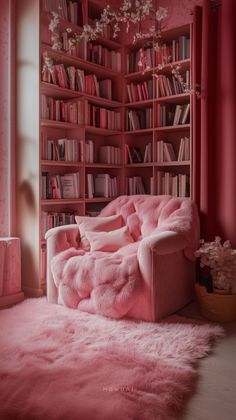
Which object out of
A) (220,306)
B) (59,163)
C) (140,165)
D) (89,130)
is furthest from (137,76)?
(220,306)

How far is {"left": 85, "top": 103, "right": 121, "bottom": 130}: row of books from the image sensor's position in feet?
12.8

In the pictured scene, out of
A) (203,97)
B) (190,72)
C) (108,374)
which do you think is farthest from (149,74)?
(108,374)

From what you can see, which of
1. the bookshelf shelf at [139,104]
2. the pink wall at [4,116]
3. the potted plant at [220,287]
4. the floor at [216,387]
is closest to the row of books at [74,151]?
the pink wall at [4,116]

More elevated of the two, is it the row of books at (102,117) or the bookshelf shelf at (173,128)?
the row of books at (102,117)

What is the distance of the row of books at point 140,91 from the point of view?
407cm

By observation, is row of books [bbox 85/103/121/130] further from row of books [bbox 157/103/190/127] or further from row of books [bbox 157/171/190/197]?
row of books [bbox 157/171/190/197]

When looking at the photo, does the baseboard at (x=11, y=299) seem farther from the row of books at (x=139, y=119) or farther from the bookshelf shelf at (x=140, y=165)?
the row of books at (x=139, y=119)

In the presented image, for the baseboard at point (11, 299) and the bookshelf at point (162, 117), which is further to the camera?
the bookshelf at point (162, 117)

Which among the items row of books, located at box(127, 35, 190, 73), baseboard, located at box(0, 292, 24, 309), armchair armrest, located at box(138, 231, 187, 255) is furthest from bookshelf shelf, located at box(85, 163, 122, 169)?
baseboard, located at box(0, 292, 24, 309)

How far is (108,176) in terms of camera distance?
406 cm

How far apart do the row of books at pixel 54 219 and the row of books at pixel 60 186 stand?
0.16 meters

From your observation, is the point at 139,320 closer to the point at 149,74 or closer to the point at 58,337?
the point at 58,337

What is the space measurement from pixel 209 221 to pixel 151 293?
1017mm

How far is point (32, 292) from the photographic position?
3.51 m
